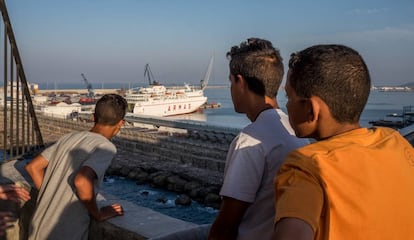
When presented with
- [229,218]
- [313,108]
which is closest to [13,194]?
[229,218]

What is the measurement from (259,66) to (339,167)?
2.91 feet

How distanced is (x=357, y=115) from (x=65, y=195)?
1.96m

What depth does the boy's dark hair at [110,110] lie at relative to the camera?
264cm

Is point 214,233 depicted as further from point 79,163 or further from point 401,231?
point 79,163

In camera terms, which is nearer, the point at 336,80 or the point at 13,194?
the point at 336,80

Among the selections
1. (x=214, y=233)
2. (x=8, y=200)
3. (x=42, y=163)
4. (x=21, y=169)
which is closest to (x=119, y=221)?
(x=42, y=163)

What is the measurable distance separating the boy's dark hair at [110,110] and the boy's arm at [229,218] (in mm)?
1206

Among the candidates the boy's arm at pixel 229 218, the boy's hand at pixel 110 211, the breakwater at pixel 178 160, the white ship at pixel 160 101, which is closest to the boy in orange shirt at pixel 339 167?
the boy's arm at pixel 229 218

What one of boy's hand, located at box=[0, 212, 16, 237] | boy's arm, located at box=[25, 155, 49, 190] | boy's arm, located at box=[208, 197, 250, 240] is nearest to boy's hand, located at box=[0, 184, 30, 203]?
boy's hand, located at box=[0, 212, 16, 237]

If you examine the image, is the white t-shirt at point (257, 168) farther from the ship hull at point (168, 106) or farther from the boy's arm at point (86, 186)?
the ship hull at point (168, 106)

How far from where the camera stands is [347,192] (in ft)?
3.57

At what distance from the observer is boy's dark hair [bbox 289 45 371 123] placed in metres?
1.26

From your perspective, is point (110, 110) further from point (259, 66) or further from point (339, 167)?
point (339, 167)

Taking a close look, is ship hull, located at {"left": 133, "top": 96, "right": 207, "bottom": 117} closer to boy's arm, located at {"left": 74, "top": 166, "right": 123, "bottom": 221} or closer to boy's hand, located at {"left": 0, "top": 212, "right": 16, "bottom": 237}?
boy's hand, located at {"left": 0, "top": 212, "right": 16, "bottom": 237}
